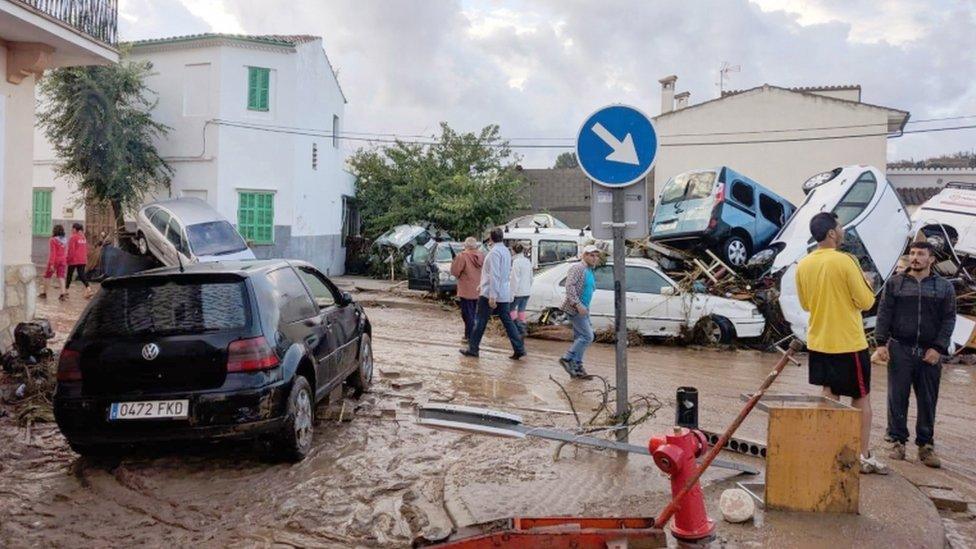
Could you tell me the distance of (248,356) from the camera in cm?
542

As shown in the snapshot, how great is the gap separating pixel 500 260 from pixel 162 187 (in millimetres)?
16066

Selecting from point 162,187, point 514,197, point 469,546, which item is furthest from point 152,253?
point 469,546

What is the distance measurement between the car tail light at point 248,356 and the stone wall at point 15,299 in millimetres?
5398

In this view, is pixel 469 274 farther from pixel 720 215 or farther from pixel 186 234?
pixel 186 234

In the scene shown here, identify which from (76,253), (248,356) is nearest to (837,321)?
(248,356)

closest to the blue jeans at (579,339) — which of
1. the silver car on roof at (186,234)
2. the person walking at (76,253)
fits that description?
the silver car on roof at (186,234)

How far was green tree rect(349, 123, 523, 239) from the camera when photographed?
85.0 ft

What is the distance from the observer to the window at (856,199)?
1279cm

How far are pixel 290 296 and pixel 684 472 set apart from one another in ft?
11.8

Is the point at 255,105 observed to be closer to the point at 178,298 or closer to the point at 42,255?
the point at 42,255

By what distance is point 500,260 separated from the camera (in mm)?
10516

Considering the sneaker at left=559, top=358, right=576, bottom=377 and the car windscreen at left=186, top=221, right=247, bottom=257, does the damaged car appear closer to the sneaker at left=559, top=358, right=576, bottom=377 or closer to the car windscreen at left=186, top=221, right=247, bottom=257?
the sneaker at left=559, top=358, right=576, bottom=377

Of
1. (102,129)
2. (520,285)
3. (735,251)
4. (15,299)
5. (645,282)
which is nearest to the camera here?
(15,299)

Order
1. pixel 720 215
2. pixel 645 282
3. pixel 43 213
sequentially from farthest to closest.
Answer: pixel 43 213, pixel 720 215, pixel 645 282
